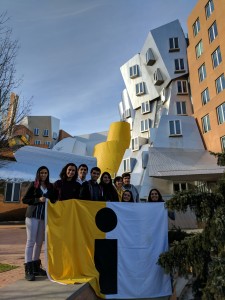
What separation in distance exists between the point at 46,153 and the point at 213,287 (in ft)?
93.1

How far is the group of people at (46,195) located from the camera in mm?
5071

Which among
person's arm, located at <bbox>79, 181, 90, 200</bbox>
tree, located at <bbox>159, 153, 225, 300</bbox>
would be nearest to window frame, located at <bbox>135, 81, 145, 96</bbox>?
person's arm, located at <bbox>79, 181, 90, 200</bbox>

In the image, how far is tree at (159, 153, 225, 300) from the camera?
4543 millimetres

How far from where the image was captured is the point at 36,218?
5145mm

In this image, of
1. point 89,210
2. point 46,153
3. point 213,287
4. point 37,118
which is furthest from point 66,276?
point 37,118

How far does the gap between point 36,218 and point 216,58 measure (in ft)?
77.3

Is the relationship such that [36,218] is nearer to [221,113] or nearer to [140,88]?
[221,113]

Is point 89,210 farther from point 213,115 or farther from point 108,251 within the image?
point 213,115

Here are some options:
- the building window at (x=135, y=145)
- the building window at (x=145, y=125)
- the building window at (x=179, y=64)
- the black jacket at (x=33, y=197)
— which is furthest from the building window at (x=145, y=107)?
the black jacket at (x=33, y=197)

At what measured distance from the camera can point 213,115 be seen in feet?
79.2

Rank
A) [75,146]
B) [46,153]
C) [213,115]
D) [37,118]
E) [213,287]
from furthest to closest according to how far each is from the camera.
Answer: [37,118] < [75,146] < [46,153] < [213,115] < [213,287]

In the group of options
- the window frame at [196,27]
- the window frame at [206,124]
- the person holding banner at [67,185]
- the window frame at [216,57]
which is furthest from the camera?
the window frame at [196,27]

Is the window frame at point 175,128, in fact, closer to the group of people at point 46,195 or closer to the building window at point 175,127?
the building window at point 175,127

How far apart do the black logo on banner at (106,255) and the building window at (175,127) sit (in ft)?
74.8
